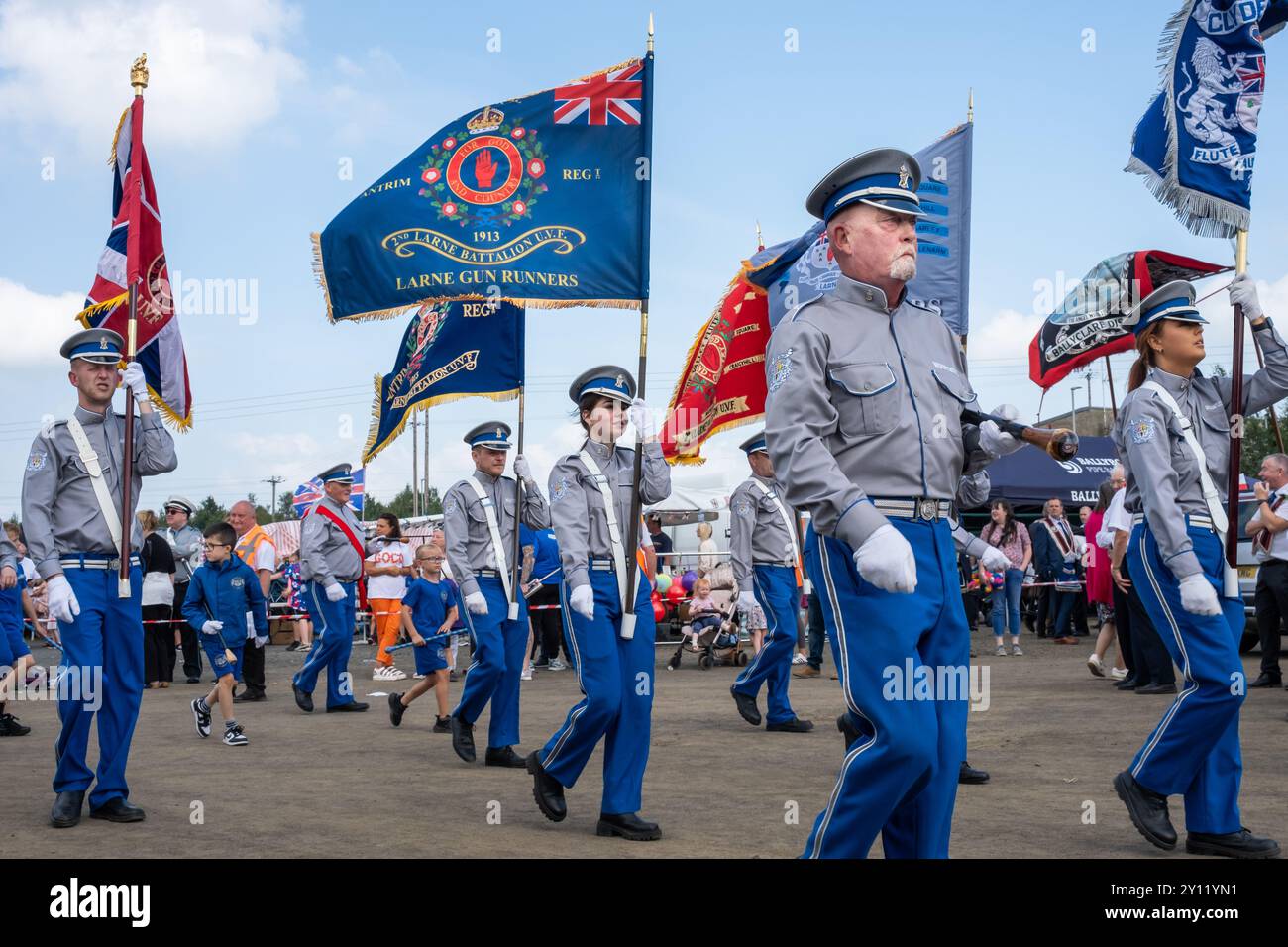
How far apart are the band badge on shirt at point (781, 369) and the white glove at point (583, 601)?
2.69 m

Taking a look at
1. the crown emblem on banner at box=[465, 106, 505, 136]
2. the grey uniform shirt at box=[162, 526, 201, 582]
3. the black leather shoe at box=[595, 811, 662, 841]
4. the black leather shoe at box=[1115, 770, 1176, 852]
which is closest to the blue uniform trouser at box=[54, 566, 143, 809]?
the black leather shoe at box=[595, 811, 662, 841]

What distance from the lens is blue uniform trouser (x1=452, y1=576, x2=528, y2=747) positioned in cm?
934

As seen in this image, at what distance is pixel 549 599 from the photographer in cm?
1869

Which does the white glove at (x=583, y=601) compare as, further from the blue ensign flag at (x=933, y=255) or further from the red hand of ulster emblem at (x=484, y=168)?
the blue ensign flag at (x=933, y=255)

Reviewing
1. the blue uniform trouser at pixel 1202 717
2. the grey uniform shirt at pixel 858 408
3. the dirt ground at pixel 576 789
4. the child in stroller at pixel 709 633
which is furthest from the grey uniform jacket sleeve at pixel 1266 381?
the child in stroller at pixel 709 633

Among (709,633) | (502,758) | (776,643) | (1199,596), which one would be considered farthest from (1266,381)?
(709,633)

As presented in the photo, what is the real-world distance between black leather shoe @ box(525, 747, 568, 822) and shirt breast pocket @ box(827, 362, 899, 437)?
10.8ft

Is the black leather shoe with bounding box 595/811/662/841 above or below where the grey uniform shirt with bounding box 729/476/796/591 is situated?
below

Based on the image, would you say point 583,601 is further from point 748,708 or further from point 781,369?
point 748,708

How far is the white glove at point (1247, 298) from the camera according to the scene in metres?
6.26

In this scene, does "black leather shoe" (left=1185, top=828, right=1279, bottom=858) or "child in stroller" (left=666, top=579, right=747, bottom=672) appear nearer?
"black leather shoe" (left=1185, top=828, right=1279, bottom=858)

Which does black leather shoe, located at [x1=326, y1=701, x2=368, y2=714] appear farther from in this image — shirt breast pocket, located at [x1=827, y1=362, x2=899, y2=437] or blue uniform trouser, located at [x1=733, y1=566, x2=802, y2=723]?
shirt breast pocket, located at [x1=827, y1=362, x2=899, y2=437]

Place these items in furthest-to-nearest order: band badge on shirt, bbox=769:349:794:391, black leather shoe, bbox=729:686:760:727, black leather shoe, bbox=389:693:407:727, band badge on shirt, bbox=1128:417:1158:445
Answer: black leather shoe, bbox=389:693:407:727 → black leather shoe, bbox=729:686:760:727 → band badge on shirt, bbox=1128:417:1158:445 → band badge on shirt, bbox=769:349:794:391
